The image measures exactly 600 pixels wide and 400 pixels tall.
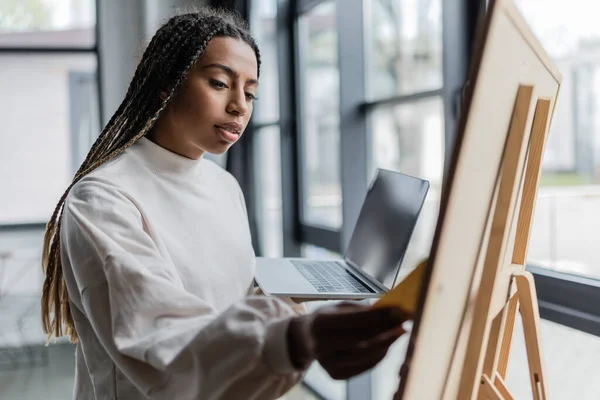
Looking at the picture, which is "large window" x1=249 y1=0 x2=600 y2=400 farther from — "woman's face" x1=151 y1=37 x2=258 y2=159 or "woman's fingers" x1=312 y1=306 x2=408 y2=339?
"woman's fingers" x1=312 y1=306 x2=408 y2=339

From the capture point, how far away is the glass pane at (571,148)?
1523 millimetres

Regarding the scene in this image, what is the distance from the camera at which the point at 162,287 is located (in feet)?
2.59

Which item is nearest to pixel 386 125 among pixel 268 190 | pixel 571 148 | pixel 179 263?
pixel 571 148

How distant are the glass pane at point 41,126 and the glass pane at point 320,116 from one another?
6.42ft

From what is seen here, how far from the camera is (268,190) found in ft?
12.4

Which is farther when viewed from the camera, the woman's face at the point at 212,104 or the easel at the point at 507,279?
the woman's face at the point at 212,104

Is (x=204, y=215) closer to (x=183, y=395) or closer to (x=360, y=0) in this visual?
(x=183, y=395)

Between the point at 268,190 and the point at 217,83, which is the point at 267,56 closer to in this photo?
the point at 268,190

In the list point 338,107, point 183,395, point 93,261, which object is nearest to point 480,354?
point 183,395

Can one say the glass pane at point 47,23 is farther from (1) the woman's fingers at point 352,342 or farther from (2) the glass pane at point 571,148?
(1) the woman's fingers at point 352,342

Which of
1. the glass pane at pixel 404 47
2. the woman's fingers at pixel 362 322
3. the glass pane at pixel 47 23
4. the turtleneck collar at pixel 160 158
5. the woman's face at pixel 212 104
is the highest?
the glass pane at pixel 47 23

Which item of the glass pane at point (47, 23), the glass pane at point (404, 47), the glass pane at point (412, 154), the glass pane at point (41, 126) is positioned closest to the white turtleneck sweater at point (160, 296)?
the glass pane at point (412, 154)

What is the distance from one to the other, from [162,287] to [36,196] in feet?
13.3

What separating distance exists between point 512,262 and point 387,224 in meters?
0.54
